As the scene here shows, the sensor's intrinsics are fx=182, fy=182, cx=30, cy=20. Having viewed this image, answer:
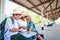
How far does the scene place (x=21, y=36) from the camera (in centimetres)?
294

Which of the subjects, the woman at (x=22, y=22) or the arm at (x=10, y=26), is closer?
the arm at (x=10, y=26)

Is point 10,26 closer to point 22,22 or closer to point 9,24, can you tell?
point 9,24

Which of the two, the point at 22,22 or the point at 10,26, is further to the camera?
the point at 22,22

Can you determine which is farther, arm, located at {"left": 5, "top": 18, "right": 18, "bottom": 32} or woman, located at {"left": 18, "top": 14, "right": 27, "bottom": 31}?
woman, located at {"left": 18, "top": 14, "right": 27, "bottom": 31}

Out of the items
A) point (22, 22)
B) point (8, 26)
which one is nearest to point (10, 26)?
point (8, 26)

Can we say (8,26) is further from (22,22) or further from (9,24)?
(22,22)

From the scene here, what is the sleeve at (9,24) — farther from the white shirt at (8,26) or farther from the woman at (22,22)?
the woman at (22,22)

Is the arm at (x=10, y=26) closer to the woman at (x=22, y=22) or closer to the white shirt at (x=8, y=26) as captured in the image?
the white shirt at (x=8, y=26)

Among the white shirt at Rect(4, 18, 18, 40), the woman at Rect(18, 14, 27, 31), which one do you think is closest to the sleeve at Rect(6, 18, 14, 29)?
the white shirt at Rect(4, 18, 18, 40)

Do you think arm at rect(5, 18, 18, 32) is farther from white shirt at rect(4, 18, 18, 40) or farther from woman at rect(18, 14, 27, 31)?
woman at rect(18, 14, 27, 31)

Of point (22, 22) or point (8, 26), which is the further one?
point (22, 22)

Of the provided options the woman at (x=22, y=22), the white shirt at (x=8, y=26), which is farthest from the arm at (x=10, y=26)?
the woman at (x=22, y=22)

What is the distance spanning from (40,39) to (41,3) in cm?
388

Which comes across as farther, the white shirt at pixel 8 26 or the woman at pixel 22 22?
the woman at pixel 22 22
